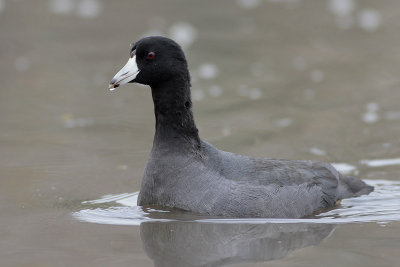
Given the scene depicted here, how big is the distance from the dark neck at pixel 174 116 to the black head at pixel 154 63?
10 centimetres

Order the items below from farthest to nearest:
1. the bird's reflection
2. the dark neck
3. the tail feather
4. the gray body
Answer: the tail feather < the dark neck < the gray body < the bird's reflection

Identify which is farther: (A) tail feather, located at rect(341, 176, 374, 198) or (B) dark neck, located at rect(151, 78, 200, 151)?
(A) tail feather, located at rect(341, 176, 374, 198)

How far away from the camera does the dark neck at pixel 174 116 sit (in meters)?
8.45

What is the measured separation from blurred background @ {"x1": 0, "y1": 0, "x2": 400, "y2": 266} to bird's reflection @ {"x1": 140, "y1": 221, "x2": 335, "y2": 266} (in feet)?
0.69

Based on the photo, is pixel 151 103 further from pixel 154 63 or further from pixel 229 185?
pixel 229 185

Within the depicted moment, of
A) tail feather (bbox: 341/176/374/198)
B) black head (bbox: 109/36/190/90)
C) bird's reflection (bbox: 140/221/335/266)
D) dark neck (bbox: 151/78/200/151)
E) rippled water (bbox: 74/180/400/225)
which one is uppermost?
black head (bbox: 109/36/190/90)

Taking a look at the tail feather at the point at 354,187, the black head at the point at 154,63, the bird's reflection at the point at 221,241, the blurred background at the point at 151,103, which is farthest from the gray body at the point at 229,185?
the black head at the point at 154,63

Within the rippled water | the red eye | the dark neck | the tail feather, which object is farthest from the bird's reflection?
the red eye

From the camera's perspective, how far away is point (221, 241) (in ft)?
24.5

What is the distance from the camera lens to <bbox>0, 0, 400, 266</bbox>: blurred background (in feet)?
26.8

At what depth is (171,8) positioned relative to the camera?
771 inches

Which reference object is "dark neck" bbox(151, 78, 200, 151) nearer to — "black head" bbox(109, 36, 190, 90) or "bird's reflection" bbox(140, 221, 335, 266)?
"black head" bbox(109, 36, 190, 90)

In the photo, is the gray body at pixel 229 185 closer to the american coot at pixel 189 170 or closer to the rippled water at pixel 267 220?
the american coot at pixel 189 170

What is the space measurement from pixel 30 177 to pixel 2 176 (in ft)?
1.14
